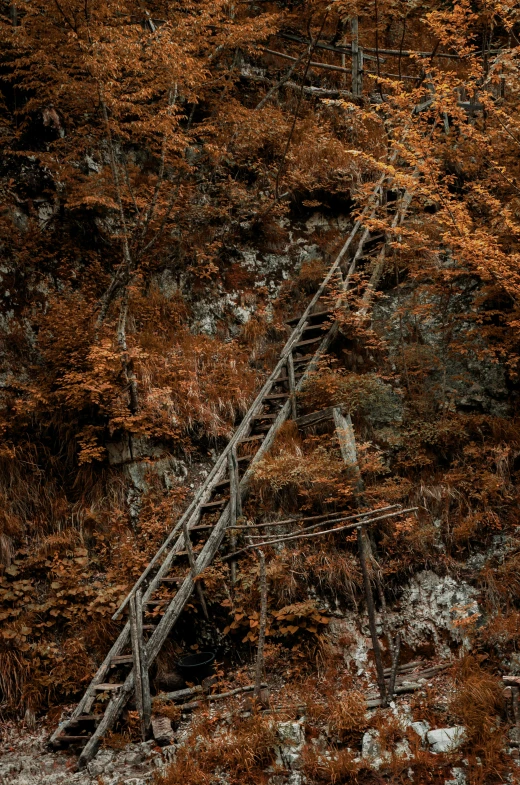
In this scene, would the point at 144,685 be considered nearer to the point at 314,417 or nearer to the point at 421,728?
the point at 421,728

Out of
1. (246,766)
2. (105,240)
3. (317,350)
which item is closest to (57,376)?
(105,240)

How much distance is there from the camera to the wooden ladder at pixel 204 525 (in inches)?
264

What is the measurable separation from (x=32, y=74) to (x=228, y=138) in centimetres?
414

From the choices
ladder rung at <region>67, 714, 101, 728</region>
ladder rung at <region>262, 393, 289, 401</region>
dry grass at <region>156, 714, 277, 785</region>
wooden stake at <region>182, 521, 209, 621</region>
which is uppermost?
ladder rung at <region>262, 393, 289, 401</region>

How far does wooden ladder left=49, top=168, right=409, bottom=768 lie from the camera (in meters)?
6.70

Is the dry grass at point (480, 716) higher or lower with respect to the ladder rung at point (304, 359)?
lower

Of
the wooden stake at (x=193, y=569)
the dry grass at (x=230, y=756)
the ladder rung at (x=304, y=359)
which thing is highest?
the ladder rung at (x=304, y=359)

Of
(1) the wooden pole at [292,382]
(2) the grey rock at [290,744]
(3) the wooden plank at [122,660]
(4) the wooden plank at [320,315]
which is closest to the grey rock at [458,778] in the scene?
(2) the grey rock at [290,744]

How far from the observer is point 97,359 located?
9289 mm

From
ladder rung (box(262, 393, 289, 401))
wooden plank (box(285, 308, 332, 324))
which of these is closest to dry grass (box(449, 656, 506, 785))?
ladder rung (box(262, 393, 289, 401))

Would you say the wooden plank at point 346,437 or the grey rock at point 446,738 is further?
the wooden plank at point 346,437

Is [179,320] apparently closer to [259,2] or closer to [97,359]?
[97,359]

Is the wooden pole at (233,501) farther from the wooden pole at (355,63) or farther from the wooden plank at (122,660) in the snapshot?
the wooden pole at (355,63)

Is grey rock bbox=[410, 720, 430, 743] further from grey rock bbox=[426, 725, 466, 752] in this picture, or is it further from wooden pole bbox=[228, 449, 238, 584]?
wooden pole bbox=[228, 449, 238, 584]
